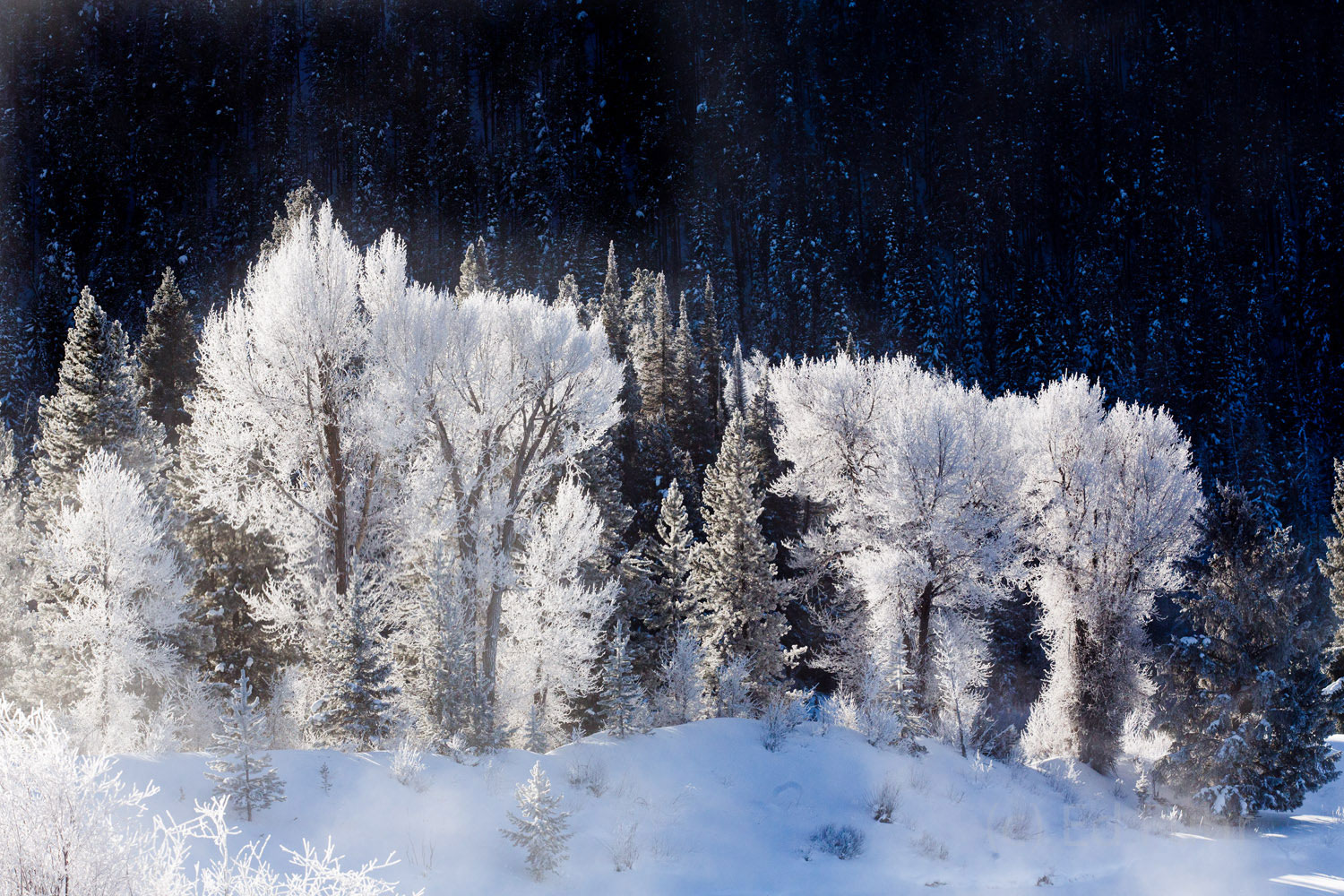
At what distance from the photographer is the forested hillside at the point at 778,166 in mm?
107688

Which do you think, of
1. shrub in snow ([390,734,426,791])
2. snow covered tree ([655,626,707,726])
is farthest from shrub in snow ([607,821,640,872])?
snow covered tree ([655,626,707,726])

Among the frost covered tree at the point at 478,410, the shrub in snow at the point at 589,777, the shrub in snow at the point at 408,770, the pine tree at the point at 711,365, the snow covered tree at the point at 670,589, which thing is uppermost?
the pine tree at the point at 711,365

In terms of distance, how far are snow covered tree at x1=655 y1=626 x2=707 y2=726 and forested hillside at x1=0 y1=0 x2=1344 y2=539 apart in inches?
3279

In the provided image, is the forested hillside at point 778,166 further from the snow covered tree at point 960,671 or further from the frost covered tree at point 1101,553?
the snow covered tree at point 960,671

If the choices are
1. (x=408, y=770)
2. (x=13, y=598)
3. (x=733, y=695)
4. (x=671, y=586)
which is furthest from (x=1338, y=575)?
(x=13, y=598)

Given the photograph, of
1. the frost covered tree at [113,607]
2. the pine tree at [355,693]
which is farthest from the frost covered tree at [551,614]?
the pine tree at [355,693]

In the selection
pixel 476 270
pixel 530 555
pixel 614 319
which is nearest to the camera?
pixel 530 555

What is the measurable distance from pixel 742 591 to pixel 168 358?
2380 centimetres

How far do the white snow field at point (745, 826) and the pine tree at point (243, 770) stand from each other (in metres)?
0.17

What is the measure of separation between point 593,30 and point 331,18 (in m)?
50.8

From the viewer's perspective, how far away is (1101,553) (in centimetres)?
2472

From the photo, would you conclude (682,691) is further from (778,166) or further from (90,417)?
(778,166)

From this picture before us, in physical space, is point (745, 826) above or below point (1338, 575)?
below

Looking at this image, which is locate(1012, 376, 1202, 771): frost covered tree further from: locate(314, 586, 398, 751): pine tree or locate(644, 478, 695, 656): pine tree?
locate(314, 586, 398, 751): pine tree
